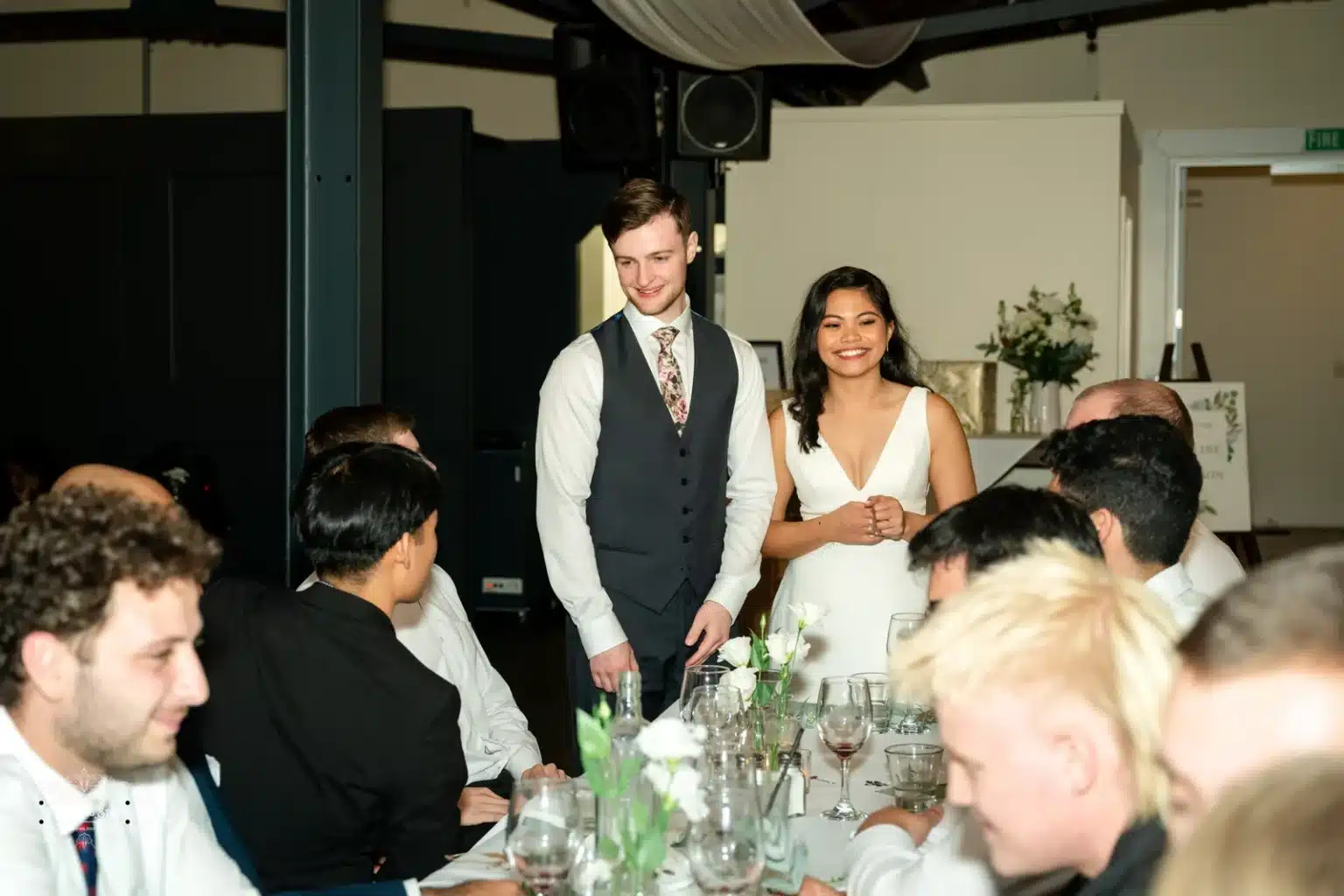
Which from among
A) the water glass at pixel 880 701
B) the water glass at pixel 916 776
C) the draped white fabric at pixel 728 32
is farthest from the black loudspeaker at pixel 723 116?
the water glass at pixel 916 776

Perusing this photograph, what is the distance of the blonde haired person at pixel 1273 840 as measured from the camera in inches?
27.5

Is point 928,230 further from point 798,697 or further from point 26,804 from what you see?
point 26,804

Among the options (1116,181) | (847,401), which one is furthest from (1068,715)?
(1116,181)

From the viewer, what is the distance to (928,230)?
778 centimetres

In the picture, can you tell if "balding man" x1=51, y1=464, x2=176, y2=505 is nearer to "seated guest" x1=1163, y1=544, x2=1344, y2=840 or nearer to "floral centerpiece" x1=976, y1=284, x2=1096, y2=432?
"seated guest" x1=1163, y1=544, x2=1344, y2=840

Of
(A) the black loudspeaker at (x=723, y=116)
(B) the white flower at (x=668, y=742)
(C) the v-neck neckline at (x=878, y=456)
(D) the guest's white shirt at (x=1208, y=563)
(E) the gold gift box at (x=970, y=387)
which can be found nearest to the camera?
(B) the white flower at (x=668, y=742)

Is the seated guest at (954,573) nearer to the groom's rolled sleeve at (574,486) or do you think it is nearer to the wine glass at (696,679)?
the wine glass at (696,679)

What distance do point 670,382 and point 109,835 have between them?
1846 millimetres

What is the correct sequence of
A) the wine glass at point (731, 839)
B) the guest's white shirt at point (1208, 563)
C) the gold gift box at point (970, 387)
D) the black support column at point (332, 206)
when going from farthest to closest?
1. the gold gift box at point (970, 387)
2. the black support column at point (332, 206)
3. the guest's white shirt at point (1208, 563)
4. the wine glass at point (731, 839)

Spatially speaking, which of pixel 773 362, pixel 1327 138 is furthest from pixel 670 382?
pixel 1327 138

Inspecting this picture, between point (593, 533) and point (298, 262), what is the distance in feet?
3.93

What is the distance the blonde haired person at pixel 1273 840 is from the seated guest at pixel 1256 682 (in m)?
0.35

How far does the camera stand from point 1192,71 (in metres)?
9.99

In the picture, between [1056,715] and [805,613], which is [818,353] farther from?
[1056,715]
